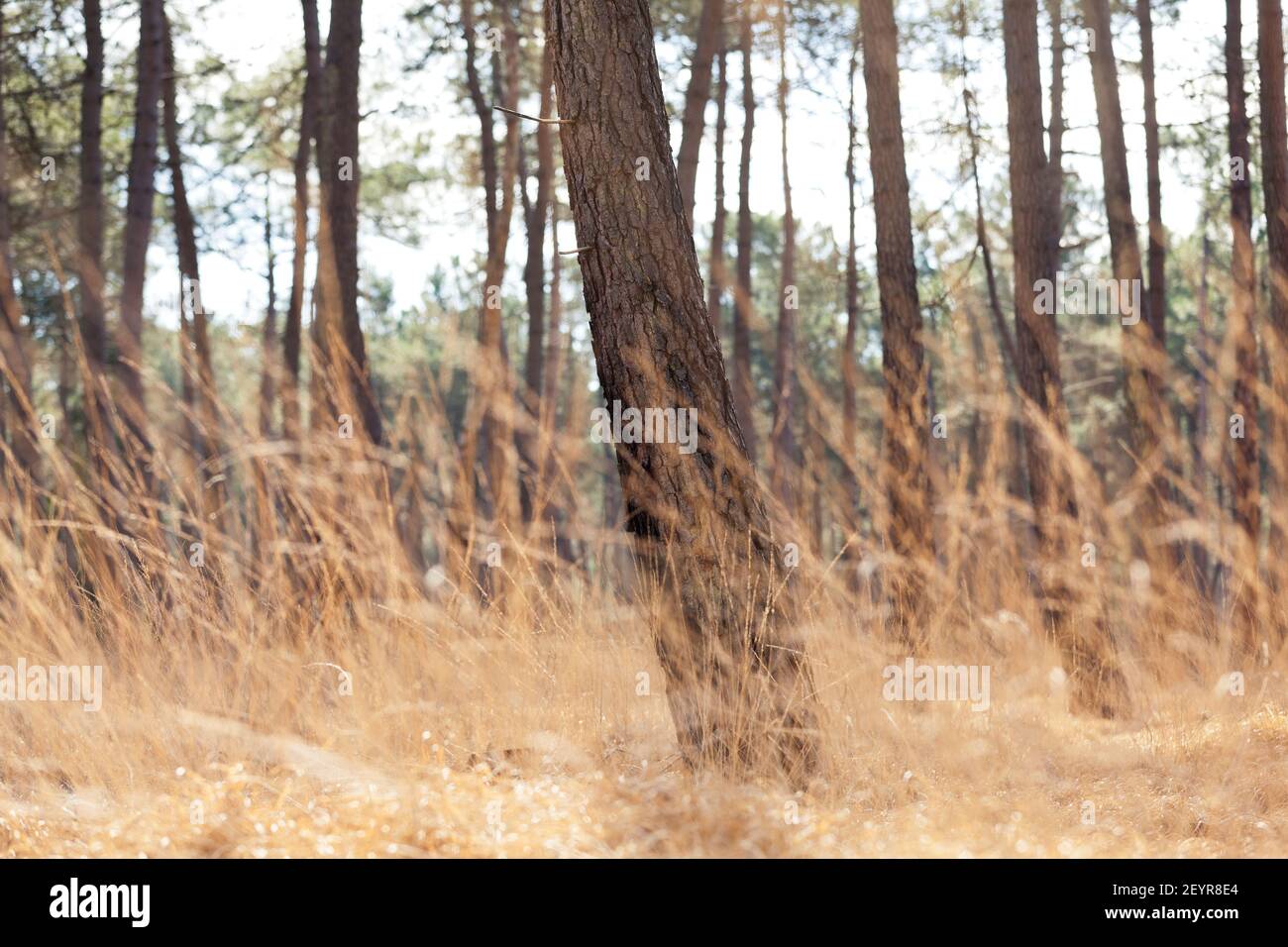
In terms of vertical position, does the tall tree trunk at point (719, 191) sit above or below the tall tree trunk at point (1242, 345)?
above

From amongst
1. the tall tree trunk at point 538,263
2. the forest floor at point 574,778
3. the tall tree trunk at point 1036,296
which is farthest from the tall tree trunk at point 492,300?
the tall tree trunk at point 1036,296

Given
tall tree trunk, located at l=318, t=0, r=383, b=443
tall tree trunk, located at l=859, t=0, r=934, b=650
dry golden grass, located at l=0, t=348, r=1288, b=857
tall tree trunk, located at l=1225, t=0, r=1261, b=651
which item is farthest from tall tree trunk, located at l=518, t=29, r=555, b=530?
dry golden grass, located at l=0, t=348, r=1288, b=857

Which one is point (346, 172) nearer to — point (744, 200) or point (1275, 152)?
point (1275, 152)

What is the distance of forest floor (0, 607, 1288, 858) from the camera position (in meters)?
2.57

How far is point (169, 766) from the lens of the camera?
3.03 metres

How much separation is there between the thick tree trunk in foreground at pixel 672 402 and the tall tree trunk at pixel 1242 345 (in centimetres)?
175

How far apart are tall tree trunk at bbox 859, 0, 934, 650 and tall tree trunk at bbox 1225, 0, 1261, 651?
1261 millimetres

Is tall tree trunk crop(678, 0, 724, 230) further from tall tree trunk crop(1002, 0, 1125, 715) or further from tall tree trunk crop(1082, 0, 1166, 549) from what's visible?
tall tree trunk crop(1002, 0, 1125, 715)

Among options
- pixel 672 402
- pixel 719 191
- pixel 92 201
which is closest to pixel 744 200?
pixel 719 191

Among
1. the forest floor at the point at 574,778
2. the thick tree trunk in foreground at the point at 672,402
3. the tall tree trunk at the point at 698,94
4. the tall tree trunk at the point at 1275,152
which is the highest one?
the tall tree trunk at the point at 698,94

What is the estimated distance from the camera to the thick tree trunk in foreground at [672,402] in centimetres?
311

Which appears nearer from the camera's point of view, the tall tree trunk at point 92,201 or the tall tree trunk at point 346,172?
the tall tree trunk at point 92,201

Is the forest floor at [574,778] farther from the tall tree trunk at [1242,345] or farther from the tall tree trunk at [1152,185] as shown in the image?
the tall tree trunk at [1152,185]
